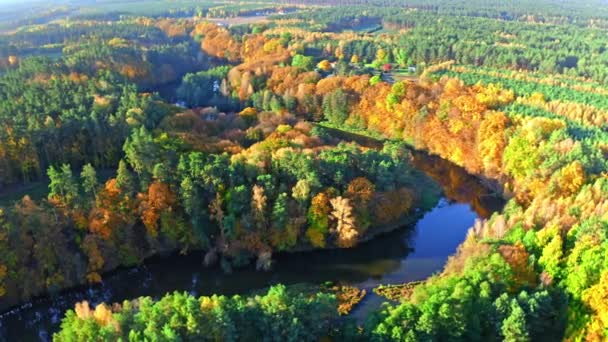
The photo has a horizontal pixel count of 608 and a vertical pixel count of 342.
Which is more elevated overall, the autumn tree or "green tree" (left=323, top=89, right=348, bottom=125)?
"green tree" (left=323, top=89, right=348, bottom=125)

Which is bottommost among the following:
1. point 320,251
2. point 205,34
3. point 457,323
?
point 320,251

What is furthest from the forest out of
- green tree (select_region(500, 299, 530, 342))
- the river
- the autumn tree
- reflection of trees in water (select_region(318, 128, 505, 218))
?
the river

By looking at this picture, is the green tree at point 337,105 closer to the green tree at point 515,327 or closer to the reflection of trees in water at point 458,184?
the reflection of trees in water at point 458,184

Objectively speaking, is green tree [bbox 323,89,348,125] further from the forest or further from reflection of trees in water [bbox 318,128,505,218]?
reflection of trees in water [bbox 318,128,505,218]

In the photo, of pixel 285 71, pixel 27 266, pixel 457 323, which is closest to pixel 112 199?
pixel 27 266

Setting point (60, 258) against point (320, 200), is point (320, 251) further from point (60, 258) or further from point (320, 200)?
point (60, 258)

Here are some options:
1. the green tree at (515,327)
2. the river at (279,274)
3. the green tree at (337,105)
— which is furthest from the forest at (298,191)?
the river at (279,274)

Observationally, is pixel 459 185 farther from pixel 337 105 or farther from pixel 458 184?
pixel 337 105
